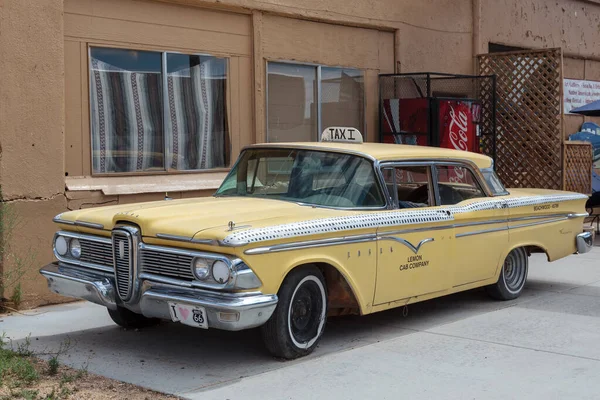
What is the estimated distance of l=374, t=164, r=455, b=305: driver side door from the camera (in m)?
6.50

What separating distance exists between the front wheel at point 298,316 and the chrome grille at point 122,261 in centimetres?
101

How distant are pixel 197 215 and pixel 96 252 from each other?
0.87 metres

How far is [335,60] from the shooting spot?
11414 millimetres

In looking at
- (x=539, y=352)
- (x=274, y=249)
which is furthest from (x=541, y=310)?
(x=274, y=249)

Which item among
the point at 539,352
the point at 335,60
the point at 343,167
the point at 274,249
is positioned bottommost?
the point at 539,352

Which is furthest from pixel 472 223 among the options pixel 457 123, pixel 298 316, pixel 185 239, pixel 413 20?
pixel 413 20

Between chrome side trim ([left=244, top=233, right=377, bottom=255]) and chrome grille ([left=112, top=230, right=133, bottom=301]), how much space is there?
0.94 metres

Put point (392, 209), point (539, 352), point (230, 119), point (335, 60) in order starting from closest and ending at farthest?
point (539, 352) → point (392, 209) → point (230, 119) → point (335, 60)

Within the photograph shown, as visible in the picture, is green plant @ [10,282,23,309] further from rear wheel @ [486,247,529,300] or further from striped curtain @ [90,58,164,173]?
rear wheel @ [486,247,529,300]

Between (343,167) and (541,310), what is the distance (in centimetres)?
249

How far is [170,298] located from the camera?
556 cm

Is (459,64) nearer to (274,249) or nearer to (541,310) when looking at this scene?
(541,310)

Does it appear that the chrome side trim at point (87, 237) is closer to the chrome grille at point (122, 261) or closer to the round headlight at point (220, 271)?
the chrome grille at point (122, 261)

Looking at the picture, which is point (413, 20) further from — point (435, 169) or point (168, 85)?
point (435, 169)
